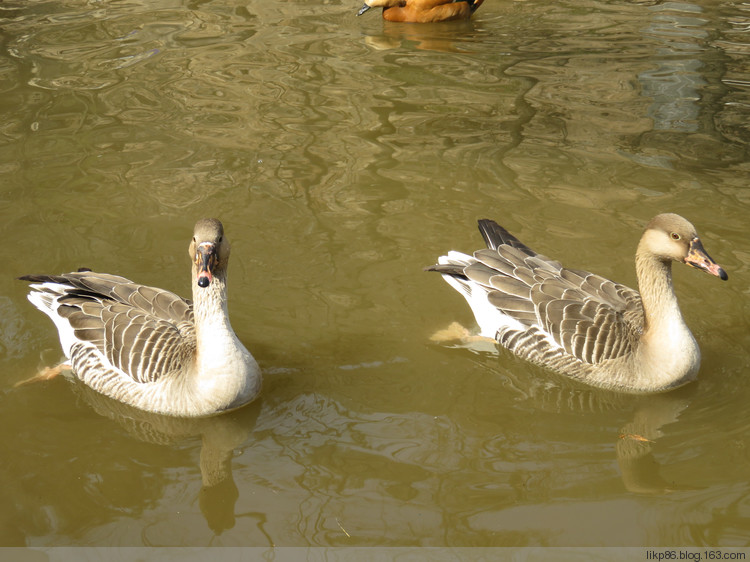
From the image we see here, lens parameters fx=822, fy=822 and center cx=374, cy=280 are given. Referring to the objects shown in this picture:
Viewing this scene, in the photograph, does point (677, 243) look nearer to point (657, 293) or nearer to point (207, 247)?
point (657, 293)

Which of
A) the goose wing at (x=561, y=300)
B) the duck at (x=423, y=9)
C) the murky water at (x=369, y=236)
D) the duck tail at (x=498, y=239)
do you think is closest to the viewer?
the murky water at (x=369, y=236)

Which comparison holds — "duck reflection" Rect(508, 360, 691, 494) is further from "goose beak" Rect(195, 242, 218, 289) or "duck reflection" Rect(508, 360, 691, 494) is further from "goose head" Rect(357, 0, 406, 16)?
"goose head" Rect(357, 0, 406, 16)

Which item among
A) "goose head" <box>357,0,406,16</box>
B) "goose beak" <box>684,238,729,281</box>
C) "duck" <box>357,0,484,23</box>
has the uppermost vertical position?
"goose head" <box>357,0,406,16</box>

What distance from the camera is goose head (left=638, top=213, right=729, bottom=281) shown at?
5574mm

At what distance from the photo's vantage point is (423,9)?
44.6ft

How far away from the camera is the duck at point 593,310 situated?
575cm

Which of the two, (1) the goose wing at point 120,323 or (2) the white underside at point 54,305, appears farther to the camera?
(2) the white underside at point 54,305

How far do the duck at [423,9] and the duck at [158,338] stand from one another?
29.0 ft

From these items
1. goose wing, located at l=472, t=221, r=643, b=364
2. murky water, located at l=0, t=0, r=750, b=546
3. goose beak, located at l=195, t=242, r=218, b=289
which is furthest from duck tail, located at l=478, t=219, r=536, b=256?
goose beak, located at l=195, t=242, r=218, b=289

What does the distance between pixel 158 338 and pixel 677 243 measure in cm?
363

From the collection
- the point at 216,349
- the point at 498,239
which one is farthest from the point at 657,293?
the point at 216,349

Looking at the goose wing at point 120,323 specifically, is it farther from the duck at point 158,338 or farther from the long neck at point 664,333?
the long neck at point 664,333

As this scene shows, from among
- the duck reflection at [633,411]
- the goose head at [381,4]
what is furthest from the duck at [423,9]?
the duck reflection at [633,411]

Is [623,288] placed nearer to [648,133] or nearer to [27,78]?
[648,133]
